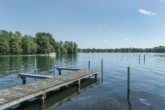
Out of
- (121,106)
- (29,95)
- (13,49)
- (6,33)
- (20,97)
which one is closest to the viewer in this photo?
(20,97)

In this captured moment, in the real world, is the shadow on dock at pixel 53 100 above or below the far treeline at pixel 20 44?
below

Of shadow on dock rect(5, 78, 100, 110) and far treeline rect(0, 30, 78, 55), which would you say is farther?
far treeline rect(0, 30, 78, 55)

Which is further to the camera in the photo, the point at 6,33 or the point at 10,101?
the point at 6,33

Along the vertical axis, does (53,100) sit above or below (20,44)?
below

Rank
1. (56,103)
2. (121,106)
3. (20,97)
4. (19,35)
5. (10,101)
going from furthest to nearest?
1. (19,35)
2. (56,103)
3. (121,106)
4. (20,97)
5. (10,101)

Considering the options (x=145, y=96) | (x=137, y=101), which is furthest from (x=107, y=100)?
(x=145, y=96)

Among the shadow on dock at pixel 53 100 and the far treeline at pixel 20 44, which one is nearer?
the shadow on dock at pixel 53 100

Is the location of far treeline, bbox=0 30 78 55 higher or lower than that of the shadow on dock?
higher

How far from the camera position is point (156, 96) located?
1029 cm

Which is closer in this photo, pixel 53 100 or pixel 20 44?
pixel 53 100

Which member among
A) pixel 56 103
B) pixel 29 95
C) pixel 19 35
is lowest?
pixel 56 103

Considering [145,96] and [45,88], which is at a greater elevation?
[45,88]

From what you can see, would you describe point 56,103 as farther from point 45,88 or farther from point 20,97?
point 20,97

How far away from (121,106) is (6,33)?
87079 millimetres
